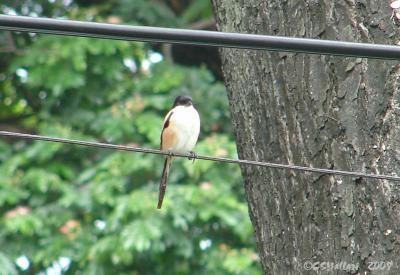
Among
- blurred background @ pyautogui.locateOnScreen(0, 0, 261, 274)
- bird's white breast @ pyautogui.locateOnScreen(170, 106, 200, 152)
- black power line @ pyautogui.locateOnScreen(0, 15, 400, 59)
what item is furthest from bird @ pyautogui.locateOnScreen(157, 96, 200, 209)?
black power line @ pyautogui.locateOnScreen(0, 15, 400, 59)

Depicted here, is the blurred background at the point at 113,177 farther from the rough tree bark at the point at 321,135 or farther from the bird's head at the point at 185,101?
the rough tree bark at the point at 321,135

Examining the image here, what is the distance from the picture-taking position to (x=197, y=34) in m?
3.13

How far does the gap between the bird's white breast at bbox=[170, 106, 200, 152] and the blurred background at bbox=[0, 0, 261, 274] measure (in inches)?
78.6

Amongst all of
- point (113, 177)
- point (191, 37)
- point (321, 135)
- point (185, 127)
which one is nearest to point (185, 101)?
point (185, 127)

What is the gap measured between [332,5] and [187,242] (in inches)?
200

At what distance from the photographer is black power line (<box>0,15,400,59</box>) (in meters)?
3.11

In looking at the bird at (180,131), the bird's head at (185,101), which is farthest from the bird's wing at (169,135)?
the bird's head at (185,101)

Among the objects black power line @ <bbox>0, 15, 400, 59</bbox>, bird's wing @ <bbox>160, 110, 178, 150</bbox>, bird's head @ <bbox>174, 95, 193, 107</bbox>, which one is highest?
black power line @ <bbox>0, 15, 400, 59</bbox>

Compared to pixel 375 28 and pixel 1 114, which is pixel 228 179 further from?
pixel 375 28

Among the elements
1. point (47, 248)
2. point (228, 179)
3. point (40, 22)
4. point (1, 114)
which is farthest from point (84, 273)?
point (40, 22)

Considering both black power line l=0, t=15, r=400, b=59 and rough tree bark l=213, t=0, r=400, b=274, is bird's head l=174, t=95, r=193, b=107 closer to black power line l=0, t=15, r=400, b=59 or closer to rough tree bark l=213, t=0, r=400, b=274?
rough tree bark l=213, t=0, r=400, b=274

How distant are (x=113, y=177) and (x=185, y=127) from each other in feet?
7.99

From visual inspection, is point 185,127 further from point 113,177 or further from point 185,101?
point 113,177

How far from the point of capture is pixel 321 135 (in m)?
4.23
